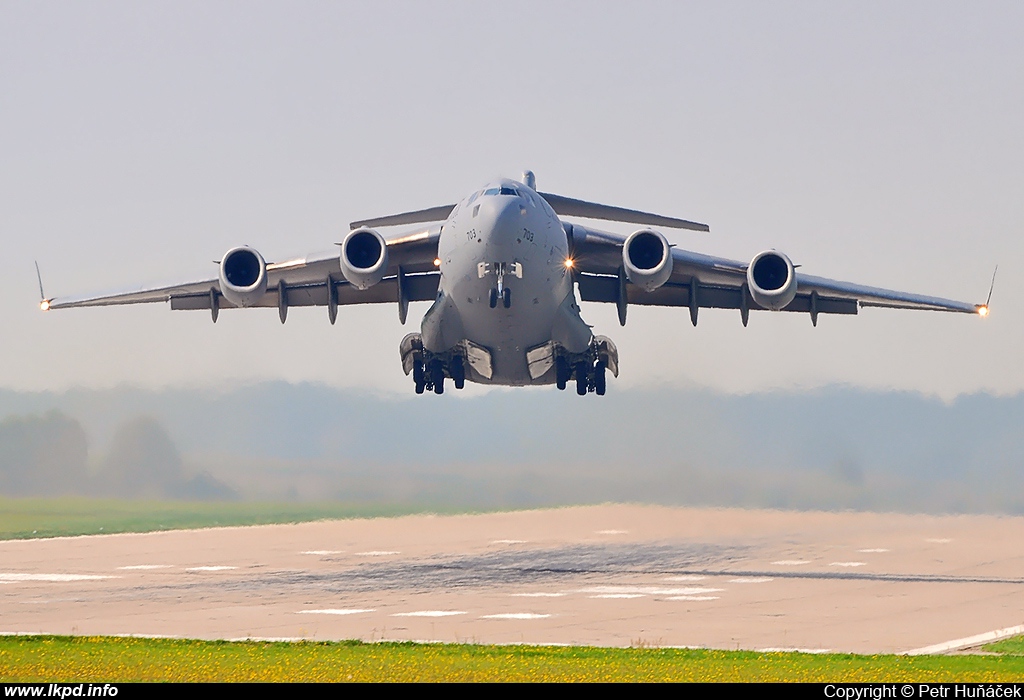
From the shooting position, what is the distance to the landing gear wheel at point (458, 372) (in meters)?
22.8

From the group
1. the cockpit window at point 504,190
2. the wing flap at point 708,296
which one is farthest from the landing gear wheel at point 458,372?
the cockpit window at point 504,190

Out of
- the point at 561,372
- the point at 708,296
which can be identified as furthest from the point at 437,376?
the point at 708,296

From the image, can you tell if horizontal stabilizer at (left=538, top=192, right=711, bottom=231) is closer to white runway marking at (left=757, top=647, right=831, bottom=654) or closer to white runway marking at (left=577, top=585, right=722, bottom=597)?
white runway marking at (left=577, top=585, right=722, bottom=597)

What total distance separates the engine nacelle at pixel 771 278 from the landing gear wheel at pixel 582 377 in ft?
12.3

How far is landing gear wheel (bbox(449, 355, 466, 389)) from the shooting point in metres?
22.8

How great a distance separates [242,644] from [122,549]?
1678 centimetres

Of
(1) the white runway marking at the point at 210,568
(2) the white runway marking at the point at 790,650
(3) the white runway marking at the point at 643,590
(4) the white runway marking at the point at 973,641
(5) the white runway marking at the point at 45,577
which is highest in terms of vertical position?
(5) the white runway marking at the point at 45,577

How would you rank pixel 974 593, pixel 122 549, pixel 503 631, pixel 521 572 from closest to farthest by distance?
pixel 503 631 → pixel 974 593 → pixel 521 572 → pixel 122 549

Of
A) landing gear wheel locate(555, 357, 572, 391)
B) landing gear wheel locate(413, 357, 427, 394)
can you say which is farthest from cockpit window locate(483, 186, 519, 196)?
landing gear wheel locate(413, 357, 427, 394)

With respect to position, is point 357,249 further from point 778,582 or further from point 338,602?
point 778,582

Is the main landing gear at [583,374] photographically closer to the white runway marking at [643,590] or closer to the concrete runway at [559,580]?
the concrete runway at [559,580]

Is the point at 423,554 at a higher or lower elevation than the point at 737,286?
lower

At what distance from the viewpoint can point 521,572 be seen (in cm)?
2453
